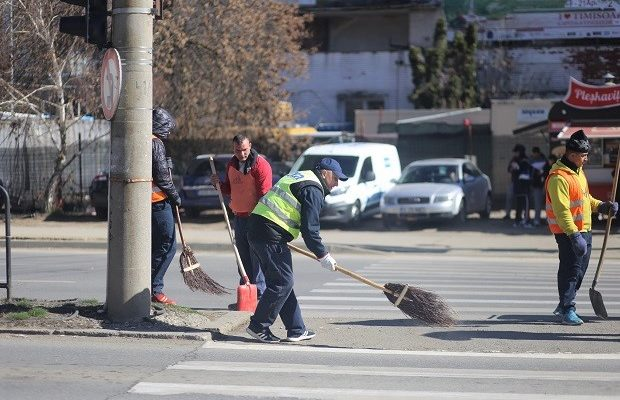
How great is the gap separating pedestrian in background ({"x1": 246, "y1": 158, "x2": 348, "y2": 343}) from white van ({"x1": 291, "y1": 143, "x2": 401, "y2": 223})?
47.2 feet

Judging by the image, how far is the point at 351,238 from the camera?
2212 cm

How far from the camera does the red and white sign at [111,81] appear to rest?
9703 millimetres

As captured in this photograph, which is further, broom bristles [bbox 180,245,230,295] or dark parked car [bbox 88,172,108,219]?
dark parked car [bbox 88,172,108,219]

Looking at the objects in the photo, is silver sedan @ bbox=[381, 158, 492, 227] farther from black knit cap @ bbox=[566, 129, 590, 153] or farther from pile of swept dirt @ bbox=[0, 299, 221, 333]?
pile of swept dirt @ bbox=[0, 299, 221, 333]

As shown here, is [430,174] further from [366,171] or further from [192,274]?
[192,274]

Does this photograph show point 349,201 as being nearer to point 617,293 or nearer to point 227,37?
point 227,37

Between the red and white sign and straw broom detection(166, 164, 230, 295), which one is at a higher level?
the red and white sign

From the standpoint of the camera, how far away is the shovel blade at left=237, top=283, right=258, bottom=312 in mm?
10930

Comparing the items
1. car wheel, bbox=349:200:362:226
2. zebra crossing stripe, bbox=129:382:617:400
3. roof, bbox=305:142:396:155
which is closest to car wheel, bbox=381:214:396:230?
car wheel, bbox=349:200:362:226

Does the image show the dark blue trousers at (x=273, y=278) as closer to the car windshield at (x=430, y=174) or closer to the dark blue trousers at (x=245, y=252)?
the dark blue trousers at (x=245, y=252)

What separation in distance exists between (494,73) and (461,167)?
15424mm

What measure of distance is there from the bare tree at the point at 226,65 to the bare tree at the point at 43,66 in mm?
2123

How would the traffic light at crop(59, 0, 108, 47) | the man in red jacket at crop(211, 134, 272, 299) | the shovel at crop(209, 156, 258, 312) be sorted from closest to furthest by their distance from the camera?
the traffic light at crop(59, 0, 108, 47), the shovel at crop(209, 156, 258, 312), the man in red jacket at crop(211, 134, 272, 299)

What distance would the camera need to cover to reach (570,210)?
10.3 m
